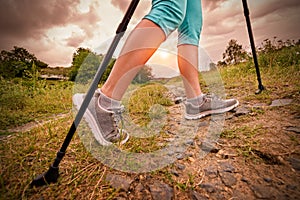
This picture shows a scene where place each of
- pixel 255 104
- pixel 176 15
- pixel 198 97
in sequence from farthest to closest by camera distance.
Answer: pixel 255 104 → pixel 198 97 → pixel 176 15

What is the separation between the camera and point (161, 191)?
0.93 metres

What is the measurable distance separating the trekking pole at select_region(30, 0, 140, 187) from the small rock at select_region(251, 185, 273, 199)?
41.7 inches

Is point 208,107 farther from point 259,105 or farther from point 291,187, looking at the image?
point 291,187

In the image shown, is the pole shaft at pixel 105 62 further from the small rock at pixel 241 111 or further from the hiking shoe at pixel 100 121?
the small rock at pixel 241 111

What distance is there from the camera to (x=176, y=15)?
4.17 ft

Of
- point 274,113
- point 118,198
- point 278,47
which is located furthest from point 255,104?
point 278,47

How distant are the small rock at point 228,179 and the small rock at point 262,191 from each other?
0.32 feet

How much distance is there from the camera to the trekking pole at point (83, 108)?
37.9 inches

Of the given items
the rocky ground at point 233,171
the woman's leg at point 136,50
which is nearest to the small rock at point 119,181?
the rocky ground at point 233,171

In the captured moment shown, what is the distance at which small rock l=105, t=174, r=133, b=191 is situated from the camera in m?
0.96

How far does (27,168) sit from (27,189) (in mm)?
212

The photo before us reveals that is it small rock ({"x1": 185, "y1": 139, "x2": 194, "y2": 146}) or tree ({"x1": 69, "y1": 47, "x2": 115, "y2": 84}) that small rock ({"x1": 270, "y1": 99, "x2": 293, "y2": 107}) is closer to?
small rock ({"x1": 185, "y1": 139, "x2": 194, "y2": 146})

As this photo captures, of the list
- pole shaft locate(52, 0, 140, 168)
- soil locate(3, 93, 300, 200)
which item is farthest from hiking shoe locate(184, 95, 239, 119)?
pole shaft locate(52, 0, 140, 168)

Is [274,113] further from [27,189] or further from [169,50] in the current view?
[27,189]
